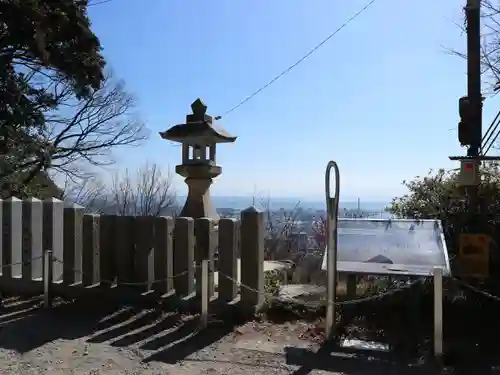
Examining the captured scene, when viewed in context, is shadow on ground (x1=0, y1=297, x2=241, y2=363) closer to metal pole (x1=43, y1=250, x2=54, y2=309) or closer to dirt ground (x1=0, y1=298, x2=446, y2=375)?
dirt ground (x1=0, y1=298, x2=446, y2=375)

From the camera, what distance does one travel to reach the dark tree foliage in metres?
13.5

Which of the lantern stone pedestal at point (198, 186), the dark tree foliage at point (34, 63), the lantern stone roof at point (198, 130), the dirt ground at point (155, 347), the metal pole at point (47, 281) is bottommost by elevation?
the dirt ground at point (155, 347)

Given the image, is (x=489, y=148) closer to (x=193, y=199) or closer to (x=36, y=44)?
(x=193, y=199)

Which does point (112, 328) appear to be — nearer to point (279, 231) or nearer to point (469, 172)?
point (469, 172)

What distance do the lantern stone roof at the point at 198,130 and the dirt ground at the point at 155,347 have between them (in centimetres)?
Answer: 340

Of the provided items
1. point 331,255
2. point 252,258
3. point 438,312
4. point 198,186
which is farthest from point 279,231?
point 438,312

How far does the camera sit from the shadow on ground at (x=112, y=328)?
16.1 feet

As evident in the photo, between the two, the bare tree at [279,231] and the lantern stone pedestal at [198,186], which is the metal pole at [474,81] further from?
the bare tree at [279,231]

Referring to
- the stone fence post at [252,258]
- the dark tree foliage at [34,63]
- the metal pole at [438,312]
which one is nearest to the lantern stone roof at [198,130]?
the stone fence post at [252,258]

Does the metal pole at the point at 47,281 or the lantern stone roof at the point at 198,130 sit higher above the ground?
the lantern stone roof at the point at 198,130

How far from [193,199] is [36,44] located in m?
8.48

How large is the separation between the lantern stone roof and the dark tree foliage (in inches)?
296

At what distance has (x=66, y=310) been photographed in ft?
20.0

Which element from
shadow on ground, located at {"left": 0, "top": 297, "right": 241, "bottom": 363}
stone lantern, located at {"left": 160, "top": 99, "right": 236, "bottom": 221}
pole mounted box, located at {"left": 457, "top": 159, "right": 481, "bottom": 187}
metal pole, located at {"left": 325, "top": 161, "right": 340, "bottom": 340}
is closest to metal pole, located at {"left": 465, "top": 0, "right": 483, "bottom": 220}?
pole mounted box, located at {"left": 457, "top": 159, "right": 481, "bottom": 187}
